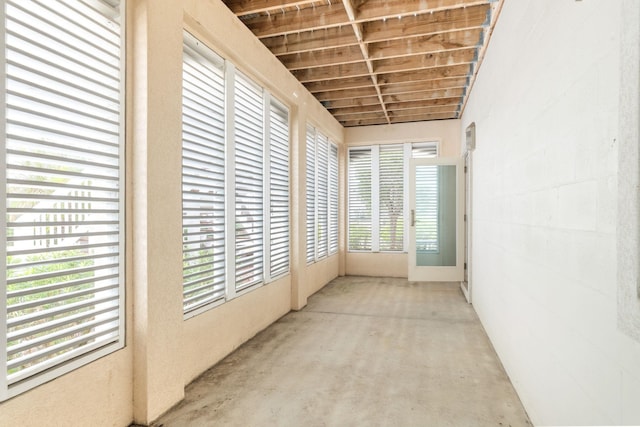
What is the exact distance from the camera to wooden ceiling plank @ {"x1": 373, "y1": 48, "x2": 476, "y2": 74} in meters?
4.32

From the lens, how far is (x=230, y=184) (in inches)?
129

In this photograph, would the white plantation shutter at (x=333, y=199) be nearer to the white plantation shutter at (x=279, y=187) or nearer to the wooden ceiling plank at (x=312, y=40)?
the white plantation shutter at (x=279, y=187)

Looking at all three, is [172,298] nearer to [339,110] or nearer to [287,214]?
[287,214]

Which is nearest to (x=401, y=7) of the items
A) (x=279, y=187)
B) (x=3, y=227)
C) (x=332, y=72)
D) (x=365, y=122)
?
(x=332, y=72)

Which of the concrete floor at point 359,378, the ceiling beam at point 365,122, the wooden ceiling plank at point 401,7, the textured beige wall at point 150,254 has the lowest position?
the concrete floor at point 359,378

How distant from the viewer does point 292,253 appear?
4.76 meters

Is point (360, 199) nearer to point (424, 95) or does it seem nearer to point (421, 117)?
point (421, 117)

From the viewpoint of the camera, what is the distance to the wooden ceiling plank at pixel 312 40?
381 centimetres

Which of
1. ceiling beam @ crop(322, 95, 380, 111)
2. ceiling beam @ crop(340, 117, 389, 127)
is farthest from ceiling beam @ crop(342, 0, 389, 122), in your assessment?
ceiling beam @ crop(340, 117, 389, 127)

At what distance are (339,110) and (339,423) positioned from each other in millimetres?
5301

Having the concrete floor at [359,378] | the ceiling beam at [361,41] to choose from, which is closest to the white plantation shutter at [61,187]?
the concrete floor at [359,378]

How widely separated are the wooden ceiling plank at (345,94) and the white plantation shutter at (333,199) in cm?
133

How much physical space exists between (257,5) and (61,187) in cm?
235

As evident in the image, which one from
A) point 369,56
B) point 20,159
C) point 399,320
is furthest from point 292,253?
point 20,159
